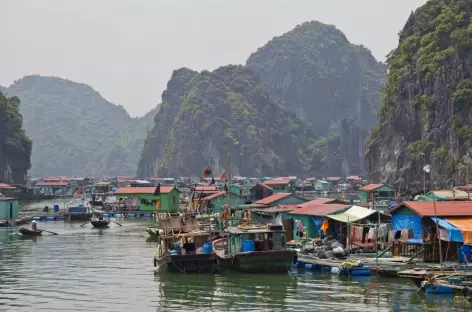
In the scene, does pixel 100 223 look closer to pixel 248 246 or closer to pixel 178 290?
pixel 248 246

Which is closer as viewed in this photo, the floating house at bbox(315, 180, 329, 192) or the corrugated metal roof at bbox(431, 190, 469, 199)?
the corrugated metal roof at bbox(431, 190, 469, 199)

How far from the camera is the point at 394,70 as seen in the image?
117312mm

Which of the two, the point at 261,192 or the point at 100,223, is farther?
the point at 261,192

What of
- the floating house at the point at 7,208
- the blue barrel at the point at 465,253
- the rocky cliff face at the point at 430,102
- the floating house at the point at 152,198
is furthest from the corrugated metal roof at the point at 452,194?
the floating house at the point at 7,208

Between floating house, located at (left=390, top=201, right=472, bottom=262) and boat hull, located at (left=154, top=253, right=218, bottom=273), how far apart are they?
8.63 m

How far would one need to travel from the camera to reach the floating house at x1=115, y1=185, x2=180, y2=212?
80.2 metres

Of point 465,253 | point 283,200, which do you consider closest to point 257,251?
point 465,253

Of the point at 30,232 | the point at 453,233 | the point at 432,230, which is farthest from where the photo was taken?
the point at 30,232

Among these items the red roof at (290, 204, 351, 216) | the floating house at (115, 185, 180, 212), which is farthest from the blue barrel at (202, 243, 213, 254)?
the floating house at (115, 185, 180, 212)

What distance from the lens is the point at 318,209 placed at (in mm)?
41594

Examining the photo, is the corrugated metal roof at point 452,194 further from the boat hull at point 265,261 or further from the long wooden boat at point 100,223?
the long wooden boat at point 100,223

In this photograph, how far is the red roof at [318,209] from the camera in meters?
39.8

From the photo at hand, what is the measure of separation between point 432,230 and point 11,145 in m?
130

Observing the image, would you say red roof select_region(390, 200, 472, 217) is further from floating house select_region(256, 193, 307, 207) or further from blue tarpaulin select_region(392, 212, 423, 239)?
floating house select_region(256, 193, 307, 207)
